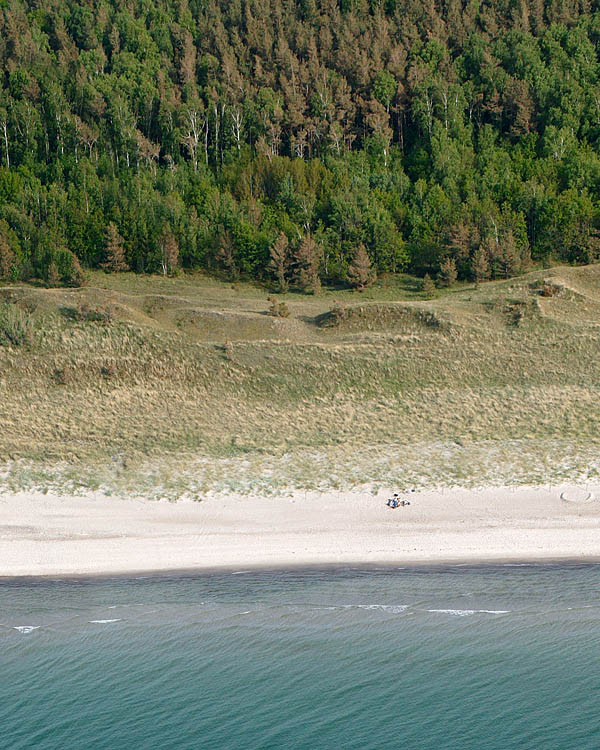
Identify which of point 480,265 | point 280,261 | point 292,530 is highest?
point 280,261

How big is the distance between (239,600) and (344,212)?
5641 centimetres

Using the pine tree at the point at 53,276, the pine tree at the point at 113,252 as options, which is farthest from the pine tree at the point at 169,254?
the pine tree at the point at 53,276

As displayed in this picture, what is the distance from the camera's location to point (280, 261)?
69.2 meters

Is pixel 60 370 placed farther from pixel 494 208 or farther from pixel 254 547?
pixel 494 208

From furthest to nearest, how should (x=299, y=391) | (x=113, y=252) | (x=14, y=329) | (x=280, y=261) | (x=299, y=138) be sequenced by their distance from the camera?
(x=299, y=138) → (x=113, y=252) → (x=280, y=261) → (x=14, y=329) → (x=299, y=391)

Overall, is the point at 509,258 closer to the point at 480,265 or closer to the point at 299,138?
the point at 480,265

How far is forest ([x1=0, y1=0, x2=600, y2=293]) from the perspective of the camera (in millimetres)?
72875

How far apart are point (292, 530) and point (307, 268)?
4476cm

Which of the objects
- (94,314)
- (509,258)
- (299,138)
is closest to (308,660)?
(94,314)

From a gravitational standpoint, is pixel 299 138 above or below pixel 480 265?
above

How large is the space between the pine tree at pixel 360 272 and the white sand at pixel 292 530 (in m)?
40.6

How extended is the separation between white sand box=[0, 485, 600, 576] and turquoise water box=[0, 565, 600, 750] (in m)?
0.88

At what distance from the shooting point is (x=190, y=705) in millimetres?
20281

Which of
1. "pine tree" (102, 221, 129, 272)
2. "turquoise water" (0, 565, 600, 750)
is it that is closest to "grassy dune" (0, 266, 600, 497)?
"turquoise water" (0, 565, 600, 750)
